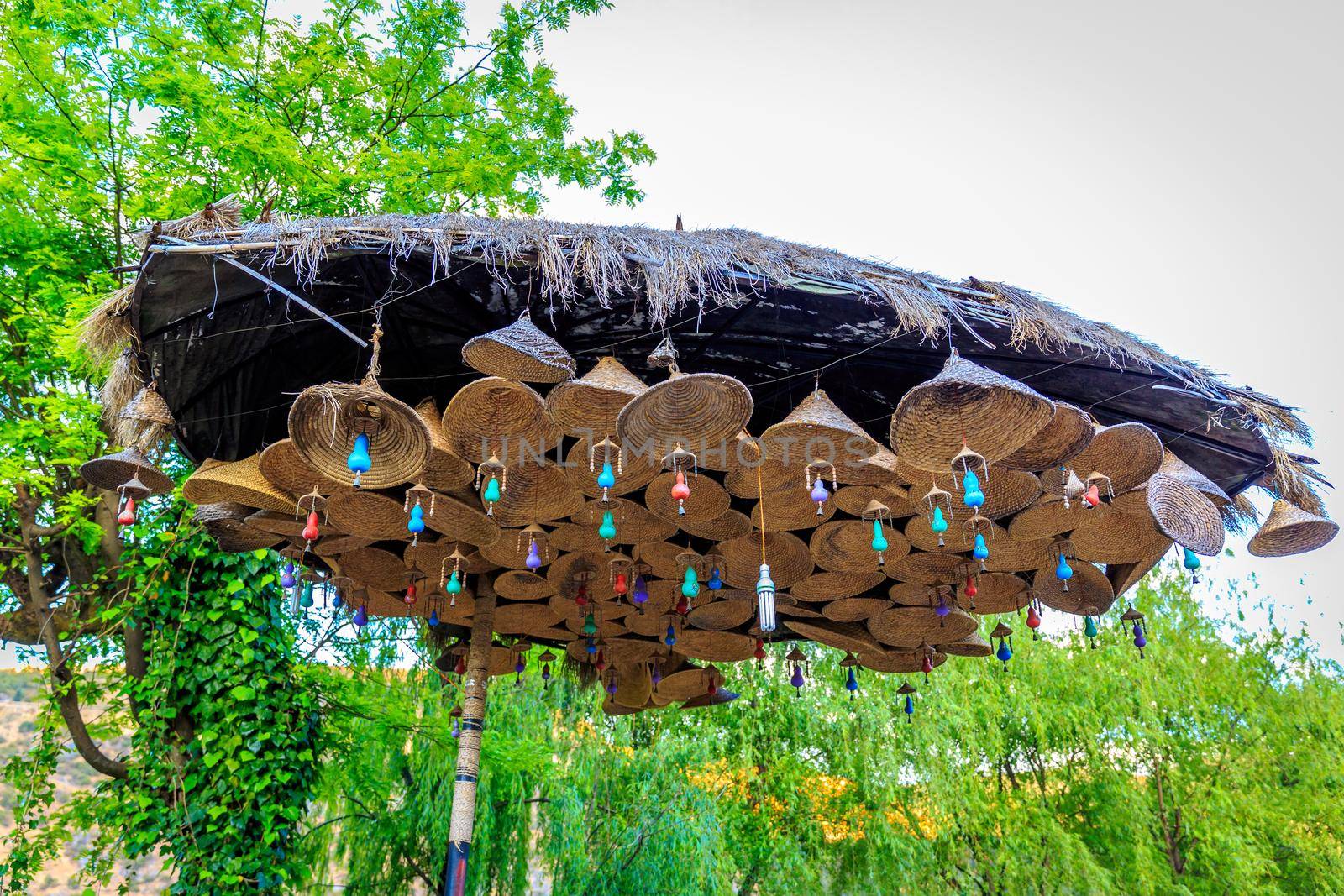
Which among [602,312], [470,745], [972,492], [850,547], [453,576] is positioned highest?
[602,312]

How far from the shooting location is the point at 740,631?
17.9 ft

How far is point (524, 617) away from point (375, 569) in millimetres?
965

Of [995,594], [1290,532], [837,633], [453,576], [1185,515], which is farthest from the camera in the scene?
[837,633]

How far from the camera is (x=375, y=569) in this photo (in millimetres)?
4793

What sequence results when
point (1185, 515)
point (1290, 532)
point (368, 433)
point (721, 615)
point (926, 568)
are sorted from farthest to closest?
point (721, 615), point (926, 568), point (1290, 532), point (1185, 515), point (368, 433)

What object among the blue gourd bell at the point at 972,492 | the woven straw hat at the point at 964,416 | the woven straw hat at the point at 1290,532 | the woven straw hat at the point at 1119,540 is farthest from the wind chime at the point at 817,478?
the woven straw hat at the point at 1290,532

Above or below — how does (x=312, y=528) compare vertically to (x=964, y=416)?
below

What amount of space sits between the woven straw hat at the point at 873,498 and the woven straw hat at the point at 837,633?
4.78 ft

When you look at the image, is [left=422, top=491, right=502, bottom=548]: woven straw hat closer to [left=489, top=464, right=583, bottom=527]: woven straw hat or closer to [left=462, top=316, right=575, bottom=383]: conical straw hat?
[left=489, top=464, right=583, bottom=527]: woven straw hat

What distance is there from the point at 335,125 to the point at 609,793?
661 cm

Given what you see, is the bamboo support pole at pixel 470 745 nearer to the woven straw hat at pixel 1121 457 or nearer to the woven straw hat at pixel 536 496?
the woven straw hat at pixel 536 496

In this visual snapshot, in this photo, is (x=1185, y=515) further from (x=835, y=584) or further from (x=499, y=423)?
(x=499, y=423)

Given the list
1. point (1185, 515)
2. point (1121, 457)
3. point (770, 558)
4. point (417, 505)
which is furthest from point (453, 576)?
point (1185, 515)

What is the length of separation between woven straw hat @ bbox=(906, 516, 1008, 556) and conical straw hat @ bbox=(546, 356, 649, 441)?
65.4 inches
